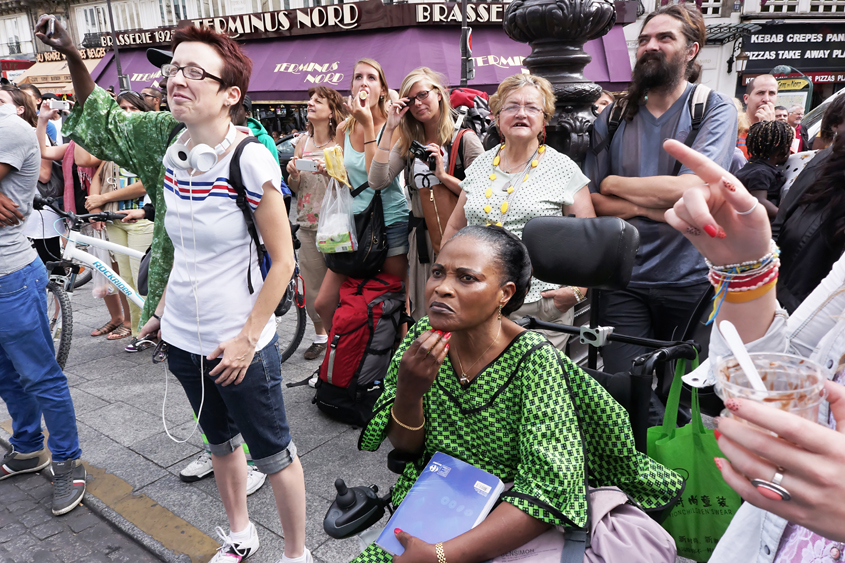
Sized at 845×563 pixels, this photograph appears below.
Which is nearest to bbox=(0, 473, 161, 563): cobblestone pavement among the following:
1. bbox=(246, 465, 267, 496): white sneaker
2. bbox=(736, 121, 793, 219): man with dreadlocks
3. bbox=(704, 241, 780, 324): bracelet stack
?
bbox=(246, 465, 267, 496): white sneaker

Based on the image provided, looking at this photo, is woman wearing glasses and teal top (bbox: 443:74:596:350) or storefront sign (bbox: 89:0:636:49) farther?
storefront sign (bbox: 89:0:636:49)

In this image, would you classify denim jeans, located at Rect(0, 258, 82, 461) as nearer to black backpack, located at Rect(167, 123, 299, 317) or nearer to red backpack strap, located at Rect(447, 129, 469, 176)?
black backpack, located at Rect(167, 123, 299, 317)

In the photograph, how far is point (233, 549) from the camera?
254cm

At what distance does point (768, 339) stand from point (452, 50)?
50.3 ft

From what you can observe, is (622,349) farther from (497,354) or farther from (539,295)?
(497,354)

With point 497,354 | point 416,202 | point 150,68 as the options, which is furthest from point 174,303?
point 150,68

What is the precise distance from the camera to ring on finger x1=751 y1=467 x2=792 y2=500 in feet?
2.42

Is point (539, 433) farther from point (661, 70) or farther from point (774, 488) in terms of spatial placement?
point (661, 70)

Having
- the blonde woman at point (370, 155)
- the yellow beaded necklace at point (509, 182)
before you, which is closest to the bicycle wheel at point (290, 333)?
the blonde woman at point (370, 155)

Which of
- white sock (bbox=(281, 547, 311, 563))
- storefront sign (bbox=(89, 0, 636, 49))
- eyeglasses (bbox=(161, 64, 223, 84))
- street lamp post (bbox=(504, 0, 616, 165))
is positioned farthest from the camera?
storefront sign (bbox=(89, 0, 636, 49))

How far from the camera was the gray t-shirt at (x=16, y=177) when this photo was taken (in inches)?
109

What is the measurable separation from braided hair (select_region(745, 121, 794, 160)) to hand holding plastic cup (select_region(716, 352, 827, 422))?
4.14 m

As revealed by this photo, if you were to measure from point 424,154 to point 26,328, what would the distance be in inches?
92.2

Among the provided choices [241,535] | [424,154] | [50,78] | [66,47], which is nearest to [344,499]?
[241,535]
